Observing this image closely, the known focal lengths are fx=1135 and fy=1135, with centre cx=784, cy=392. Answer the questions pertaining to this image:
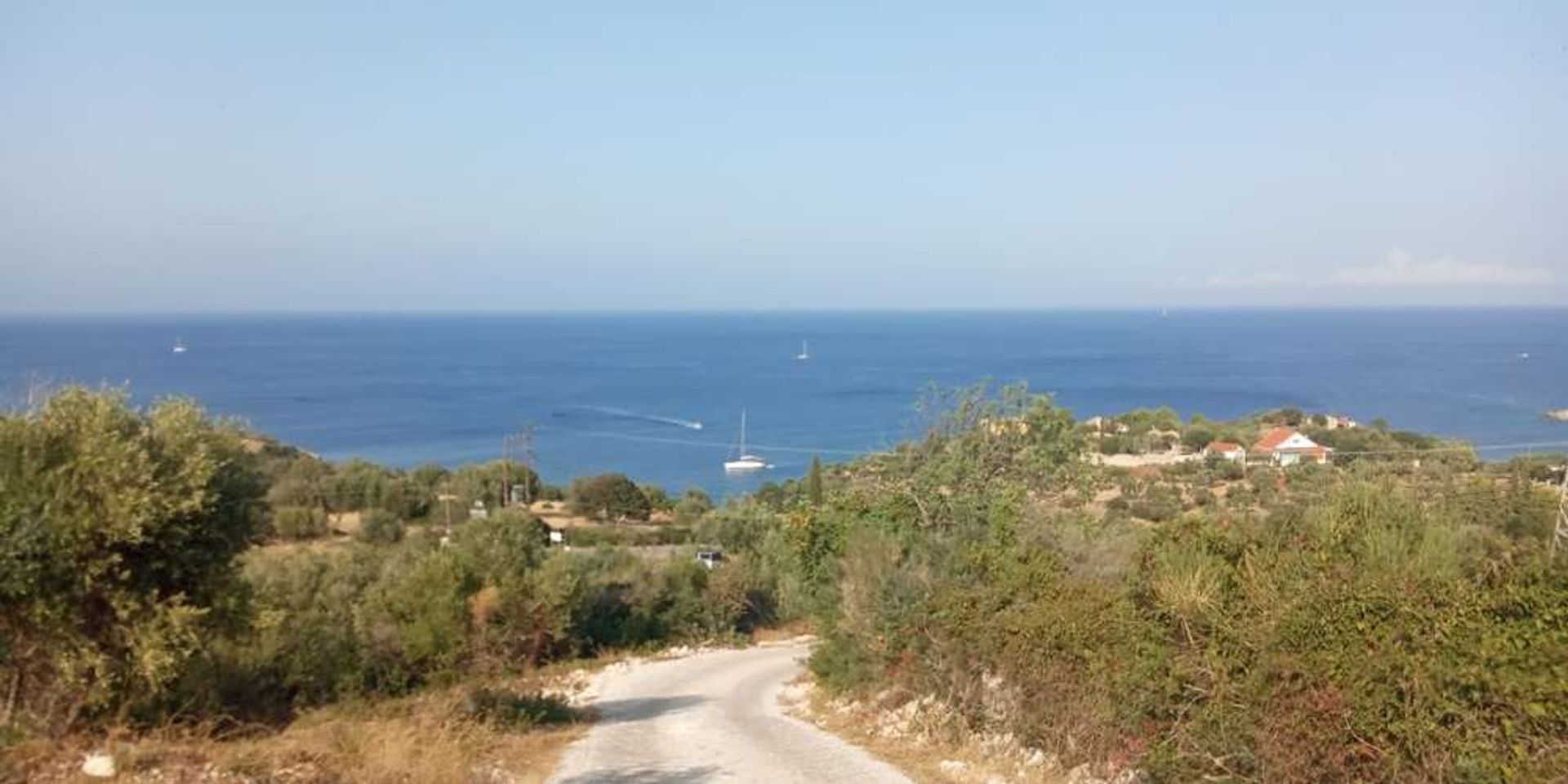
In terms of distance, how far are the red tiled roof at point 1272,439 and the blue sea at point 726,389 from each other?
664 cm

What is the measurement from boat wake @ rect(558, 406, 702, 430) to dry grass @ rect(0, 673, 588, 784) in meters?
83.9

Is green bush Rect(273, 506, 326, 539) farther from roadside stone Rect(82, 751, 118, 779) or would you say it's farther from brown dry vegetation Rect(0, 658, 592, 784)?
roadside stone Rect(82, 751, 118, 779)

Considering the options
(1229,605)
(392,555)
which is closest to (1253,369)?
(392,555)

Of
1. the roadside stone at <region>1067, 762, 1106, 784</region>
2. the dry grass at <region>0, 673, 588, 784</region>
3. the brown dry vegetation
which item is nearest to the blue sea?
the brown dry vegetation

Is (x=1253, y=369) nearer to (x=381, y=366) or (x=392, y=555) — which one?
(x=381, y=366)

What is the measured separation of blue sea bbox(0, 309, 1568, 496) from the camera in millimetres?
75438

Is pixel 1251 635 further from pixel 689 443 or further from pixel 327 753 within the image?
pixel 689 443

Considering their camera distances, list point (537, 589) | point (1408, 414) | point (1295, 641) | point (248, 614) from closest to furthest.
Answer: point (1295, 641) → point (248, 614) → point (537, 589) → point (1408, 414)

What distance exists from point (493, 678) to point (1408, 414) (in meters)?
65.6

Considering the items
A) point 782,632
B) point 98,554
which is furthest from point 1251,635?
point 782,632

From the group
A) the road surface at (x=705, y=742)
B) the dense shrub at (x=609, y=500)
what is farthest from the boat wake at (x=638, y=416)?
the road surface at (x=705, y=742)

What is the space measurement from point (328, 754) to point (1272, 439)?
131 ft

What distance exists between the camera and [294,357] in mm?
157000

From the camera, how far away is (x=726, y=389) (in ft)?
413
